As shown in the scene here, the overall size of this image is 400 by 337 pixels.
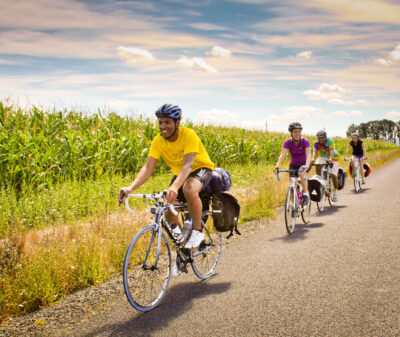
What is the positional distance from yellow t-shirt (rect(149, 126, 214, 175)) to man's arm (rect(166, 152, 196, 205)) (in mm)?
72

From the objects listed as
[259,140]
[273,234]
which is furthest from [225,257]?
[259,140]

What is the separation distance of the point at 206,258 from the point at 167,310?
1366mm

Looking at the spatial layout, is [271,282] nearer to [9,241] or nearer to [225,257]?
[225,257]

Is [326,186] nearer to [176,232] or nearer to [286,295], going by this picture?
[286,295]

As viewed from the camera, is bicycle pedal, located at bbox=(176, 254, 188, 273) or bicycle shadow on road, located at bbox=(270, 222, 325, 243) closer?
bicycle pedal, located at bbox=(176, 254, 188, 273)

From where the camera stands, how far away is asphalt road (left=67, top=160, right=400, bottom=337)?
12.0 feet

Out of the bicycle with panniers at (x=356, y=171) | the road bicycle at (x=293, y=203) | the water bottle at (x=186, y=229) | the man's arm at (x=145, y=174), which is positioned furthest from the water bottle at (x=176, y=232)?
the bicycle with panniers at (x=356, y=171)

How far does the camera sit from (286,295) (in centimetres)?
443

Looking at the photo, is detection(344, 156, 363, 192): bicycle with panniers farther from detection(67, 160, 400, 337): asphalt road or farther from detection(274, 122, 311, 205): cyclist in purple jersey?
detection(67, 160, 400, 337): asphalt road

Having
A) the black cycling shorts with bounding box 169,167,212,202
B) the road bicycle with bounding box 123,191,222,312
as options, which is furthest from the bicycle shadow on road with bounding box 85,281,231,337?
the black cycling shorts with bounding box 169,167,212,202

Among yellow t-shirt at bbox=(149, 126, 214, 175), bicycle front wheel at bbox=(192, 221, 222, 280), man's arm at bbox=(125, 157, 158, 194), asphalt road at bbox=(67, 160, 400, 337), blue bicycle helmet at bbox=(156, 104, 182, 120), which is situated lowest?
asphalt road at bbox=(67, 160, 400, 337)

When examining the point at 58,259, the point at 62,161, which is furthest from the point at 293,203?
the point at 62,161

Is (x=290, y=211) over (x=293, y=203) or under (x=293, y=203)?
under

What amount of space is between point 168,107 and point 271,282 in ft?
8.76
